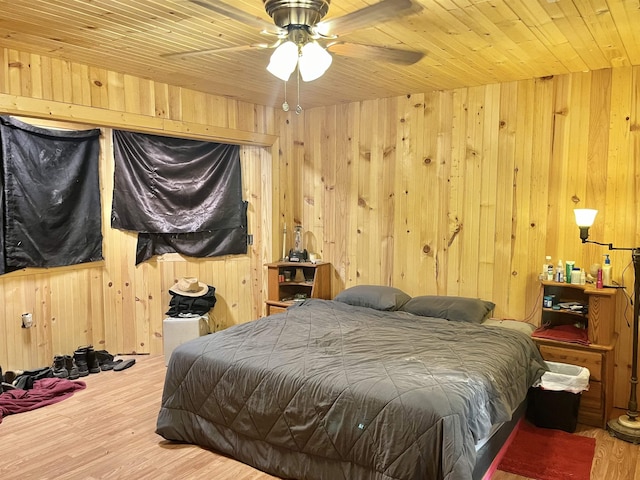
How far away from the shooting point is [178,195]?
4.76m

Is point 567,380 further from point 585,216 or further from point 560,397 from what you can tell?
point 585,216

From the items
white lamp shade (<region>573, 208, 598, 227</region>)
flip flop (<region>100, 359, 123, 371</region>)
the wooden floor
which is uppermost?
white lamp shade (<region>573, 208, 598, 227</region>)

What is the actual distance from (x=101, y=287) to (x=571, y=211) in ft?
13.3

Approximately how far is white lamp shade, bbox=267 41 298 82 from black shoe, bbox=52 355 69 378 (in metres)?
3.15

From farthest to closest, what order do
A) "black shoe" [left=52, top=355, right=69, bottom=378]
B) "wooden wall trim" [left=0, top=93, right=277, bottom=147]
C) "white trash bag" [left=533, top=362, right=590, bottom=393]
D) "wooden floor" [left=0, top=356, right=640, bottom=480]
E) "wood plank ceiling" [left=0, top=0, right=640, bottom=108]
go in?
"black shoe" [left=52, top=355, right=69, bottom=378], "wooden wall trim" [left=0, top=93, right=277, bottom=147], "white trash bag" [left=533, top=362, right=590, bottom=393], "wooden floor" [left=0, top=356, right=640, bottom=480], "wood plank ceiling" [left=0, top=0, right=640, bottom=108]

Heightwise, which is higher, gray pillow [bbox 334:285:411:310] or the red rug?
gray pillow [bbox 334:285:411:310]

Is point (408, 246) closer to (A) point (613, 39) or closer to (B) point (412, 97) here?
(B) point (412, 97)

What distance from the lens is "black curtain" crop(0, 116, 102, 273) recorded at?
379cm

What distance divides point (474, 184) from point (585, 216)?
1013 millimetres

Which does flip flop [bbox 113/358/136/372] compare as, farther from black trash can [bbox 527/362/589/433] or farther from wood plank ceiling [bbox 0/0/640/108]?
black trash can [bbox 527/362/589/433]

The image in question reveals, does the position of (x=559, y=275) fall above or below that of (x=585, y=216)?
below

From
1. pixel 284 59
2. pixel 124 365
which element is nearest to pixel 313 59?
pixel 284 59

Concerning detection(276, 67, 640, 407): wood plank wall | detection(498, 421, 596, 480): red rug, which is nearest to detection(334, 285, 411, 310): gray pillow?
detection(276, 67, 640, 407): wood plank wall

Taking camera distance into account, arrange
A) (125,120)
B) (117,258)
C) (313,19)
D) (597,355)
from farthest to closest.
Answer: (117,258) → (125,120) → (597,355) → (313,19)
